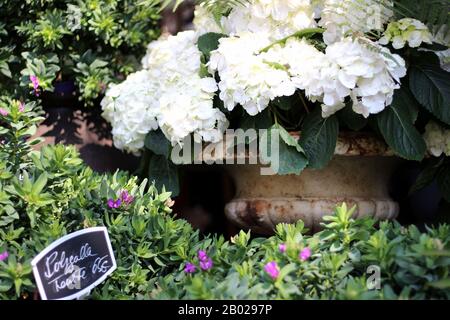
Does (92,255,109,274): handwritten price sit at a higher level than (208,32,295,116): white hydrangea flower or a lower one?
lower

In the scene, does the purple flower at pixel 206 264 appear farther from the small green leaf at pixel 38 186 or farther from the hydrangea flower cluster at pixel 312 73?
the hydrangea flower cluster at pixel 312 73

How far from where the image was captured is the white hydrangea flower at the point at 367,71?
4.23 feet

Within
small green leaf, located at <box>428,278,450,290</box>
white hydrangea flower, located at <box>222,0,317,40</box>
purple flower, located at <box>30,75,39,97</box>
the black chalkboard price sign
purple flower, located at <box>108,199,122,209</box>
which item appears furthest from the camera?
purple flower, located at <box>30,75,39,97</box>

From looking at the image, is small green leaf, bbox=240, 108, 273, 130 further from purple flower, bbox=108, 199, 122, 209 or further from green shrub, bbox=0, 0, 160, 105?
green shrub, bbox=0, 0, 160, 105

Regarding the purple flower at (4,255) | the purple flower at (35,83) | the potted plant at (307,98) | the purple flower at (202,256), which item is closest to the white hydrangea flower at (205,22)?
the potted plant at (307,98)

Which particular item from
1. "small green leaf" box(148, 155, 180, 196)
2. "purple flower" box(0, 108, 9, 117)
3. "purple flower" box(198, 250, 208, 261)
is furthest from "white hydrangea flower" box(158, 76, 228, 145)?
"purple flower" box(198, 250, 208, 261)

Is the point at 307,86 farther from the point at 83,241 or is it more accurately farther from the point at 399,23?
the point at 83,241

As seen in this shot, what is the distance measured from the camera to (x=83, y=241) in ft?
3.45

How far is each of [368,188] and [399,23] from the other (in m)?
0.43

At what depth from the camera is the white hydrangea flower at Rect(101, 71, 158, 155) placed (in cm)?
159

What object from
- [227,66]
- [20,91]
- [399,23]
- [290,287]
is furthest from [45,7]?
[290,287]

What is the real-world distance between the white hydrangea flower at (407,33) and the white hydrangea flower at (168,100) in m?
0.42

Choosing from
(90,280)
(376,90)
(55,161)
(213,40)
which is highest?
(213,40)

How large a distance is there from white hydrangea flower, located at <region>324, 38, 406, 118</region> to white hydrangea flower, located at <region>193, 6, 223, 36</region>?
358 millimetres
